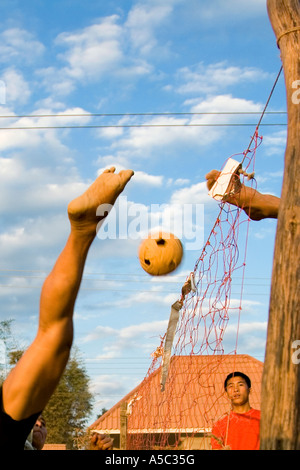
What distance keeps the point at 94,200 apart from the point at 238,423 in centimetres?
321

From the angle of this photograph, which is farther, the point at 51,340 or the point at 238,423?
the point at 238,423

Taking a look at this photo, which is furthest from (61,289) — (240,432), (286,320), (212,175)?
(240,432)

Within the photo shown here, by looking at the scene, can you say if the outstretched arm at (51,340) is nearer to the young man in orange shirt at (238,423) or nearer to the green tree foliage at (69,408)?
the young man in orange shirt at (238,423)

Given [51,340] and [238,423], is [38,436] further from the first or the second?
[51,340]

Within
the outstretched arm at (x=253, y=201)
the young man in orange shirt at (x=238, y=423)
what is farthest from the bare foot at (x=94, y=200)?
the young man in orange shirt at (x=238, y=423)

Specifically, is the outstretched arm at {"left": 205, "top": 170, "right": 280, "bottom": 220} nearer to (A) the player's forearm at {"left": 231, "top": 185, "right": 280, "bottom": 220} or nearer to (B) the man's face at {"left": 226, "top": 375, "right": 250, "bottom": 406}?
(A) the player's forearm at {"left": 231, "top": 185, "right": 280, "bottom": 220}

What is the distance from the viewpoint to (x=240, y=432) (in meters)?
4.88

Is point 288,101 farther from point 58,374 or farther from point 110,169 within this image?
point 58,374

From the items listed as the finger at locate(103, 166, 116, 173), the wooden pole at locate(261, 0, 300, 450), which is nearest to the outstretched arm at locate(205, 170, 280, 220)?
the wooden pole at locate(261, 0, 300, 450)

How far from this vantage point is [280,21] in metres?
3.75

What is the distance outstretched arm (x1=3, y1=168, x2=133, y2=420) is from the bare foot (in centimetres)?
3

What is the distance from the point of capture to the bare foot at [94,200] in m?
2.33

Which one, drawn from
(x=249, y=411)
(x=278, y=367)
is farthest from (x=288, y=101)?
(x=249, y=411)

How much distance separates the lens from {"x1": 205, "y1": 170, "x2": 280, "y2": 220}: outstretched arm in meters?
4.43
